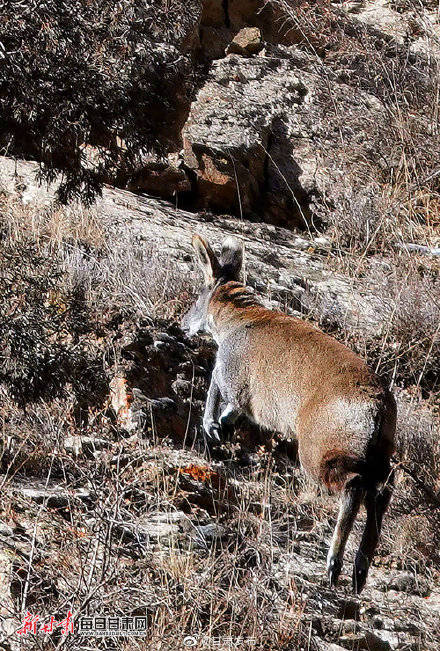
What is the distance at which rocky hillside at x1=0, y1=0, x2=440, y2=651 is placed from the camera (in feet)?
18.4

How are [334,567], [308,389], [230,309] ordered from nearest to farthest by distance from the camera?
[334,567] → [308,389] → [230,309]

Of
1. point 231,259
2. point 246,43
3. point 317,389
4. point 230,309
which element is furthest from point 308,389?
point 246,43

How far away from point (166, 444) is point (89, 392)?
0.67 m

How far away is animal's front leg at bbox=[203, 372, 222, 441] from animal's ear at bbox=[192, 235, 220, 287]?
1164 millimetres

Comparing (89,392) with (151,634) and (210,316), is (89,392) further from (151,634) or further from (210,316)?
(151,634)

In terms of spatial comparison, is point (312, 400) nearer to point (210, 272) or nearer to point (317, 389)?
point (317, 389)

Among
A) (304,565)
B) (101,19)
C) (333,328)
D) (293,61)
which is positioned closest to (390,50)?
(293,61)

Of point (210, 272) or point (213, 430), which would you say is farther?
point (210, 272)

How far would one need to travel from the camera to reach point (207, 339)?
8805 mm

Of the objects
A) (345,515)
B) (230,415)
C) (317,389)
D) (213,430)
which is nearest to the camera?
(345,515)

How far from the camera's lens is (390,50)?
14.4 metres

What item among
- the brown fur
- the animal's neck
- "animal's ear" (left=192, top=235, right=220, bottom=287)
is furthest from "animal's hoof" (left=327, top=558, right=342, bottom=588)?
"animal's ear" (left=192, top=235, right=220, bottom=287)

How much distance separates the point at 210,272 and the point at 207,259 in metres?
0.13

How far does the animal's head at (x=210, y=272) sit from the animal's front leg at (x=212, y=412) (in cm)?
81
